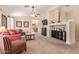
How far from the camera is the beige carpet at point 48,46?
326 cm

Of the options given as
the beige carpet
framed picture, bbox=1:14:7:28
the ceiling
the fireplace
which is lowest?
the beige carpet

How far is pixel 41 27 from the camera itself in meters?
3.52

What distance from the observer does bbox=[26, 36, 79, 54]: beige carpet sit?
10.7ft

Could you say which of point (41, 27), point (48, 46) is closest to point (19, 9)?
point (41, 27)

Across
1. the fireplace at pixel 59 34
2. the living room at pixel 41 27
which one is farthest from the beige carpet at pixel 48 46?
the fireplace at pixel 59 34

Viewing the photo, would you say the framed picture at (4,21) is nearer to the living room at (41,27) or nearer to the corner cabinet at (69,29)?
the living room at (41,27)

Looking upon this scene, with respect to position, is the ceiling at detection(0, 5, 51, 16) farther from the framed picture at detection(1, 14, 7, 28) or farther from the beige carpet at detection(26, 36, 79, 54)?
the beige carpet at detection(26, 36, 79, 54)

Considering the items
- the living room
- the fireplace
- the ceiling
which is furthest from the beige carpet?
the ceiling

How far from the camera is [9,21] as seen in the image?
3244 millimetres

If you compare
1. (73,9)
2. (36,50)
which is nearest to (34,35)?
(36,50)

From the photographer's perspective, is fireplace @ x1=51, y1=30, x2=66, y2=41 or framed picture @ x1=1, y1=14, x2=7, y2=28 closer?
framed picture @ x1=1, y1=14, x2=7, y2=28

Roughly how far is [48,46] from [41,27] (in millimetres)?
580
